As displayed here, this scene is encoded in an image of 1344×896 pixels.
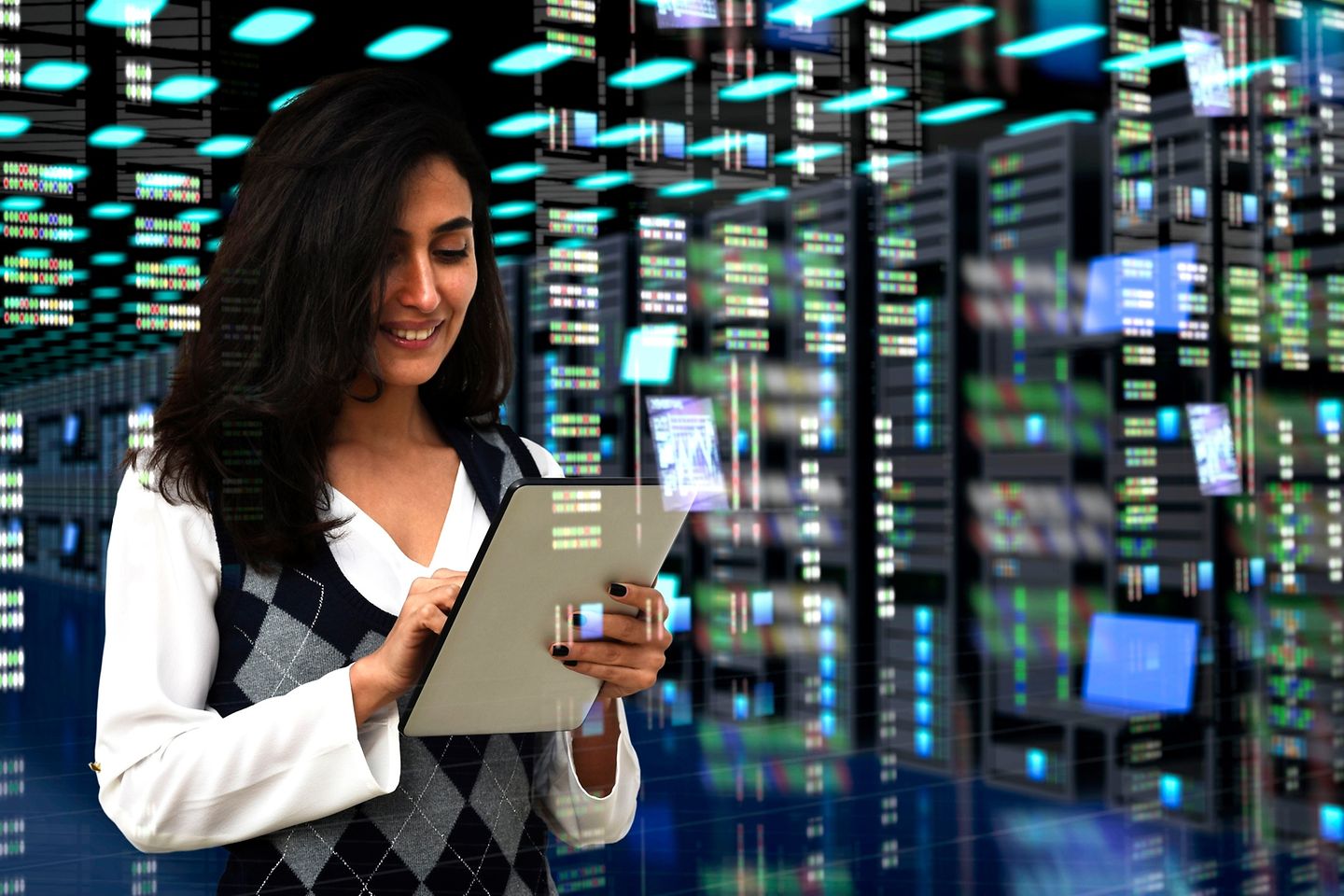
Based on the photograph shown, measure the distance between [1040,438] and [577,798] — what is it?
16.1ft

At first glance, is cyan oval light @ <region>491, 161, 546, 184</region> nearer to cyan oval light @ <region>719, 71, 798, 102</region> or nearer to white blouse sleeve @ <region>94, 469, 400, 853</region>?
white blouse sleeve @ <region>94, 469, 400, 853</region>

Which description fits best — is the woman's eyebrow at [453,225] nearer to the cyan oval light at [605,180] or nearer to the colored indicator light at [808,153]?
the cyan oval light at [605,180]

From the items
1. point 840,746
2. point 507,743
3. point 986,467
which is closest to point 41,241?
point 507,743

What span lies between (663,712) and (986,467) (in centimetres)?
284

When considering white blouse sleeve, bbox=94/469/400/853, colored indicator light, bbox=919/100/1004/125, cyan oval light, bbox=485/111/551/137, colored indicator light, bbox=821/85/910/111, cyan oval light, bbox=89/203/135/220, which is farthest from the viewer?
colored indicator light, bbox=919/100/1004/125

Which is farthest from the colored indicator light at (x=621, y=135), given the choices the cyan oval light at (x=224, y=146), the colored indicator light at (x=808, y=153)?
the colored indicator light at (x=808, y=153)

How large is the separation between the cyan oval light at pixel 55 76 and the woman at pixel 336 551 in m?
0.55

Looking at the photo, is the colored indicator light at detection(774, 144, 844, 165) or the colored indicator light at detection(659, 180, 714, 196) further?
the colored indicator light at detection(774, 144, 844, 165)

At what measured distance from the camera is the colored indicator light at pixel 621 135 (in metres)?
1.44

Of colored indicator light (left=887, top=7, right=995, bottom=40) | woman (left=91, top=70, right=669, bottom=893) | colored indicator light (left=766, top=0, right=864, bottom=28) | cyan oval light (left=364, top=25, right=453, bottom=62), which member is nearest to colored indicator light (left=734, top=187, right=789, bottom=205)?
colored indicator light (left=766, top=0, right=864, bottom=28)

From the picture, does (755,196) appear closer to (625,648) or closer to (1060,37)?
Answer: (625,648)

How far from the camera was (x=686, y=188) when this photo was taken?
155 cm

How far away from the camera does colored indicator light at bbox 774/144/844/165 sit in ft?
7.20

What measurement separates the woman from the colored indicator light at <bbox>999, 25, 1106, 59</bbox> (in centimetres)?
354
